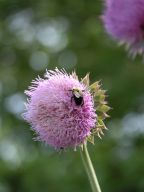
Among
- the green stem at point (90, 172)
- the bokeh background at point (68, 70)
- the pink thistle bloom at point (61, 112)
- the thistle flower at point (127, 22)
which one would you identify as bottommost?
the green stem at point (90, 172)

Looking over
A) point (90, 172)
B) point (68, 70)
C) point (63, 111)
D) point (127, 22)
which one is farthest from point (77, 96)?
point (68, 70)

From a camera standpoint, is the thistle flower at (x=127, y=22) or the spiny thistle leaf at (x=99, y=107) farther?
the thistle flower at (x=127, y=22)

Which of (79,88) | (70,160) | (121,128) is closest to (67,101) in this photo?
(79,88)

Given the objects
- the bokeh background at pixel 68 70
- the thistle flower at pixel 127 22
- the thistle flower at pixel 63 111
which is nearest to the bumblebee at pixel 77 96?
the thistle flower at pixel 63 111

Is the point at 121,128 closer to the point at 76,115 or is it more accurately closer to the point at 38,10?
the point at 38,10

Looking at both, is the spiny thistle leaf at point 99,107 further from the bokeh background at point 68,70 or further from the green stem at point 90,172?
the bokeh background at point 68,70

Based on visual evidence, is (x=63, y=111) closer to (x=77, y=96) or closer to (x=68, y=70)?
(x=77, y=96)

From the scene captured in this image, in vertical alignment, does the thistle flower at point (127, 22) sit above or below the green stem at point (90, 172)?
above
